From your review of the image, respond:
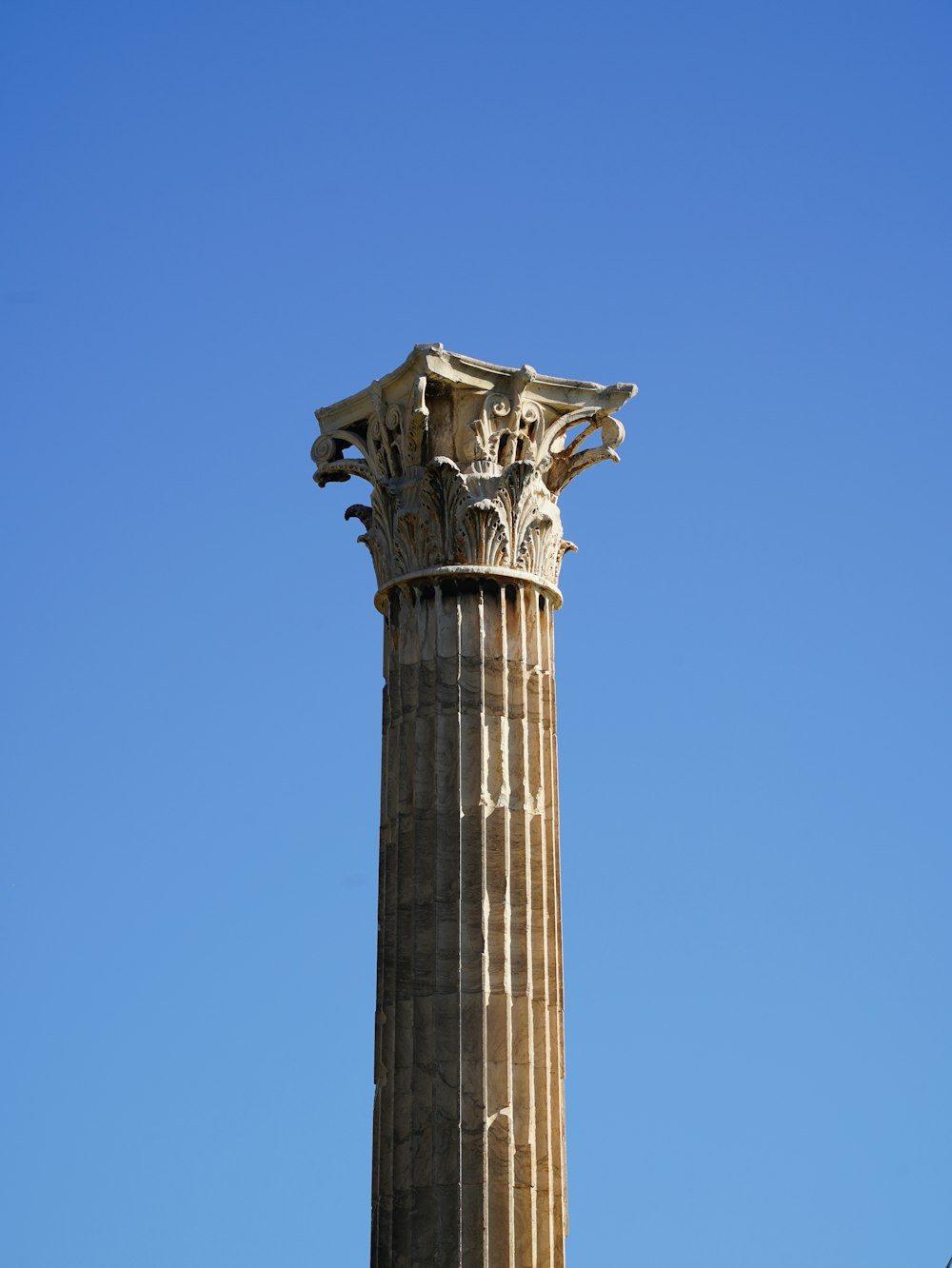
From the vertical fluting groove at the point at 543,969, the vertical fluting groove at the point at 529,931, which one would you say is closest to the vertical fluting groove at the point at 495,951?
the vertical fluting groove at the point at 529,931

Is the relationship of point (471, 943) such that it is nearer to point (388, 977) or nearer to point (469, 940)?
point (469, 940)

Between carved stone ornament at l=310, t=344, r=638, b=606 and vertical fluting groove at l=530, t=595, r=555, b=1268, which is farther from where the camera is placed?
carved stone ornament at l=310, t=344, r=638, b=606

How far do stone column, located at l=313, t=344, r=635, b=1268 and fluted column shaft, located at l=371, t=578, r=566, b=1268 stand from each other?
23 mm

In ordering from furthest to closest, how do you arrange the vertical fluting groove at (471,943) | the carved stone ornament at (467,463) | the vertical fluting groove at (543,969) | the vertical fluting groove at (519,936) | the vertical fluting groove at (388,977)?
the carved stone ornament at (467,463) → the vertical fluting groove at (388,977) → the vertical fluting groove at (543,969) → the vertical fluting groove at (519,936) → the vertical fluting groove at (471,943)

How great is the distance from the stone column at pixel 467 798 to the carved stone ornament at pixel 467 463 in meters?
0.03

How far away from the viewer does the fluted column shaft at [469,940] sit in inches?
878

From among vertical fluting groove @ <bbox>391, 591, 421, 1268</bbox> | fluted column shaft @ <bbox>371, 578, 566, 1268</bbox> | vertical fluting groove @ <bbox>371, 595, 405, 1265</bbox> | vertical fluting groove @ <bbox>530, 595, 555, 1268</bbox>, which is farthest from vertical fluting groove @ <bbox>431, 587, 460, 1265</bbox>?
vertical fluting groove @ <bbox>530, 595, 555, 1268</bbox>

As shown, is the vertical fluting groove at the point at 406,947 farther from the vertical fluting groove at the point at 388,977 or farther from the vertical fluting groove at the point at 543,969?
the vertical fluting groove at the point at 543,969

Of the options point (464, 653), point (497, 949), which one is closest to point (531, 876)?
point (497, 949)

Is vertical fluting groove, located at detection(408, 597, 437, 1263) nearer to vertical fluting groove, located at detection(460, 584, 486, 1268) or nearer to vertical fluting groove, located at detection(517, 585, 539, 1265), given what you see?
vertical fluting groove, located at detection(460, 584, 486, 1268)

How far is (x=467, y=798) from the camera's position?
937 inches

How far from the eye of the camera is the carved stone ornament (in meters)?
25.1

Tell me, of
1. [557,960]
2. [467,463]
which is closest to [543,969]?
[557,960]

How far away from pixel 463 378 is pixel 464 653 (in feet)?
11.4
